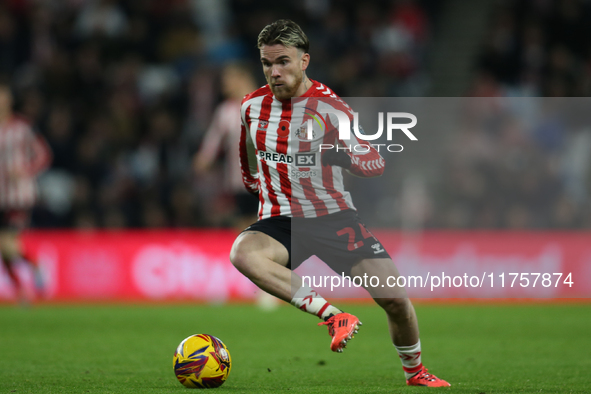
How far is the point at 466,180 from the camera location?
36.2ft

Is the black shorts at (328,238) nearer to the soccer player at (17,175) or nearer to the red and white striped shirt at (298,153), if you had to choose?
the red and white striped shirt at (298,153)

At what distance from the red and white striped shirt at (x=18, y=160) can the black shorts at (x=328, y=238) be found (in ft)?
20.7

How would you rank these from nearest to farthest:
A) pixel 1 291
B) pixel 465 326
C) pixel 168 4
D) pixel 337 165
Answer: pixel 337 165
pixel 465 326
pixel 1 291
pixel 168 4

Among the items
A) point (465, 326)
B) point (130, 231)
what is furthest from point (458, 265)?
point (130, 231)

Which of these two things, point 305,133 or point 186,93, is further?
point 186,93

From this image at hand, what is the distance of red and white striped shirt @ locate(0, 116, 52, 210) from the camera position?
33.1 feet

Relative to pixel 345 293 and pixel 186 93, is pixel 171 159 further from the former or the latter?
pixel 345 293

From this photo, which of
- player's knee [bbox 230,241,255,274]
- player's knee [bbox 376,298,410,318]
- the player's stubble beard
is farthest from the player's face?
player's knee [bbox 376,298,410,318]

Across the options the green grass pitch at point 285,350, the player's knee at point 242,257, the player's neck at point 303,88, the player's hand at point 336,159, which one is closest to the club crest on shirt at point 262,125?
the player's neck at point 303,88

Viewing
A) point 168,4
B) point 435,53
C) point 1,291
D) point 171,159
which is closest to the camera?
point 1,291

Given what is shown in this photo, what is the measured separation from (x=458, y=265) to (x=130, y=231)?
4.54 meters

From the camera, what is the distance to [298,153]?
4.64m

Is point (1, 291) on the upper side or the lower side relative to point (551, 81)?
lower

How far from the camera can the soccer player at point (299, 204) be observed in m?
4.41
